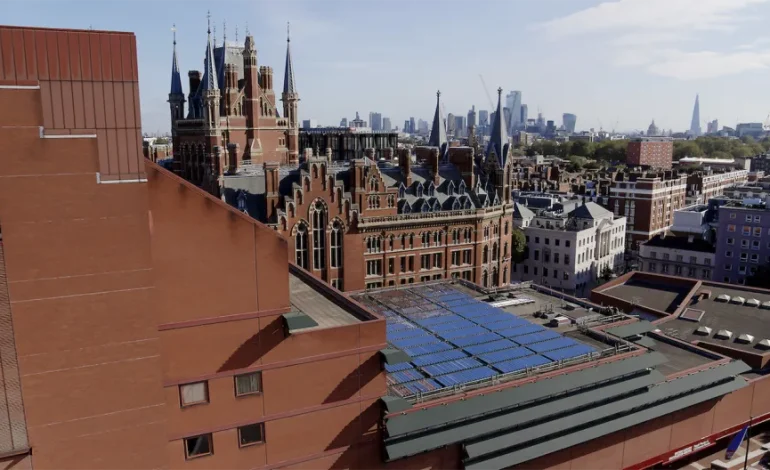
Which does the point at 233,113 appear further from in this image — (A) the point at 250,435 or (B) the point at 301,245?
(A) the point at 250,435

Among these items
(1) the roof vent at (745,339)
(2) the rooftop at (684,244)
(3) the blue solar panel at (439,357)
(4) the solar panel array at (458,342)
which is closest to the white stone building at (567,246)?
→ (2) the rooftop at (684,244)

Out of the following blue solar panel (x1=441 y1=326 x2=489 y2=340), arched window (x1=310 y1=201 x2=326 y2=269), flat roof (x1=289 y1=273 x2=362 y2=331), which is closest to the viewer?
flat roof (x1=289 y1=273 x2=362 y2=331)

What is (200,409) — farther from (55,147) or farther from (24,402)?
(55,147)

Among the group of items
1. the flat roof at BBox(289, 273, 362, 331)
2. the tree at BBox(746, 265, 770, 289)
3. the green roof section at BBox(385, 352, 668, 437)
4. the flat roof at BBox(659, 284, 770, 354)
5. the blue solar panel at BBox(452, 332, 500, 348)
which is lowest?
the tree at BBox(746, 265, 770, 289)

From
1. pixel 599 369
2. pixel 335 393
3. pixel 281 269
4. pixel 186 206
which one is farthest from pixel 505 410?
pixel 186 206

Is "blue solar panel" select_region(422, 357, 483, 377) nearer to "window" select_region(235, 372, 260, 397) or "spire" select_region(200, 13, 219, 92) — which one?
"window" select_region(235, 372, 260, 397)

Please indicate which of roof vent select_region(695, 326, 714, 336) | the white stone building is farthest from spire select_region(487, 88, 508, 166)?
roof vent select_region(695, 326, 714, 336)
